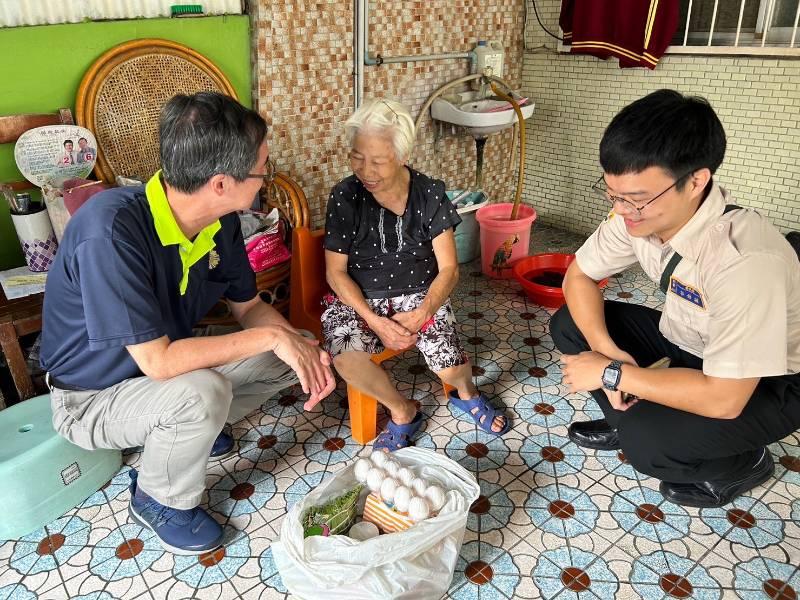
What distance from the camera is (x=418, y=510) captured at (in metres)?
1.54

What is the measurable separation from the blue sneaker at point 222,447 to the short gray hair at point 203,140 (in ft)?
3.01

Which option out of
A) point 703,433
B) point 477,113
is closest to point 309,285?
point 703,433

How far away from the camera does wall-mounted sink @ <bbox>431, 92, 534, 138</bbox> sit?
334cm

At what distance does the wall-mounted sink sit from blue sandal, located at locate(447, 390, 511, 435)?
1.73m

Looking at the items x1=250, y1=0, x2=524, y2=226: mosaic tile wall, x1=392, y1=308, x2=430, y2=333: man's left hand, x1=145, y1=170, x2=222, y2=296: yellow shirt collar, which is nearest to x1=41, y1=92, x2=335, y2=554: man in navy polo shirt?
x1=145, y1=170, x2=222, y2=296: yellow shirt collar

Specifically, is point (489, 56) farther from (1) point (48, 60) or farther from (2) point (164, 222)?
(2) point (164, 222)

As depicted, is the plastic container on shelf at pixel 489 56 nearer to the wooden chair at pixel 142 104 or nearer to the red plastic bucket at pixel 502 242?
the red plastic bucket at pixel 502 242

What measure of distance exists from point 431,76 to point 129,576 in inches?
112

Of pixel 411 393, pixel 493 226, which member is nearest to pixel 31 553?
pixel 411 393

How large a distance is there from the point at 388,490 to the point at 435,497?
121 millimetres

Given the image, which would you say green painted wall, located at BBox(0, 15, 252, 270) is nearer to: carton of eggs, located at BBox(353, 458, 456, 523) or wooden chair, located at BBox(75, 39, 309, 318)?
wooden chair, located at BBox(75, 39, 309, 318)

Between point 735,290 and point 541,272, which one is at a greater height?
point 735,290

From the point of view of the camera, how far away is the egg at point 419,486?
161 centimetres

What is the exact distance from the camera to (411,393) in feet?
7.84
